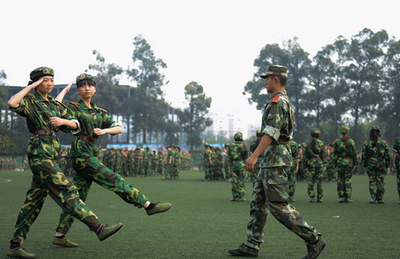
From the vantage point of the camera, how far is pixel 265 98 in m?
58.2

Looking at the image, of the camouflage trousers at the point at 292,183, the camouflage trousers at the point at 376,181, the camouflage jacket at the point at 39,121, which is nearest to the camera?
the camouflage jacket at the point at 39,121

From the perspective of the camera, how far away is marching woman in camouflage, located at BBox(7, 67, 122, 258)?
5598 mm

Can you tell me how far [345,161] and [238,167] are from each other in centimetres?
291

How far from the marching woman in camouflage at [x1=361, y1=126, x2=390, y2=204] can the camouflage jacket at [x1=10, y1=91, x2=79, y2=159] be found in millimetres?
9654

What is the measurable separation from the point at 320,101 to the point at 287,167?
5248 centimetres

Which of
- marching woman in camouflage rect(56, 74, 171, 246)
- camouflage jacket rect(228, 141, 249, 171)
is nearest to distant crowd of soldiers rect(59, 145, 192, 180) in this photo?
camouflage jacket rect(228, 141, 249, 171)

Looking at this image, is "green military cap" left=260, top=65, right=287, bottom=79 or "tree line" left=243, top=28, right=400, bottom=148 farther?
"tree line" left=243, top=28, right=400, bottom=148

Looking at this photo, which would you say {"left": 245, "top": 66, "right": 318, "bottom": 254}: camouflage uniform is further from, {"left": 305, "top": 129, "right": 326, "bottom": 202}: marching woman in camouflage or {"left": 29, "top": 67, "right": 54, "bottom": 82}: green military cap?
{"left": 305, "top": 129, "right": 326, "bottom": 202}: marching woman in camouflage

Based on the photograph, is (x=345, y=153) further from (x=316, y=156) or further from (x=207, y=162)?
(x=207, y=162)

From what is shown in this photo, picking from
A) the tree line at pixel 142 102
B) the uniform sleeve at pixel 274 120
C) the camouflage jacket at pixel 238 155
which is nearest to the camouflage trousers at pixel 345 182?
the camouflage jacket at pixel 238 155

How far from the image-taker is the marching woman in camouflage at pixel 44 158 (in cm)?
560

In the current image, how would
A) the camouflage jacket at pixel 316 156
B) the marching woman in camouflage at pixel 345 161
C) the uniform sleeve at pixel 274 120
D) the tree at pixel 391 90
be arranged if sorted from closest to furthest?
the uniform sleeve at pixel 274 120 → the marching woman in camouflage at pixel 345 161 → the camouflage jacket at pixel 316 156 → the tree at pixel 391 90

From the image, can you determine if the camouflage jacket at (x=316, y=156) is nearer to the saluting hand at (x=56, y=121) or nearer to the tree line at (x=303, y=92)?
the saluting hand at (x=56, y=121)

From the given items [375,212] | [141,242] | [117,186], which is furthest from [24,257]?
[375,212]
